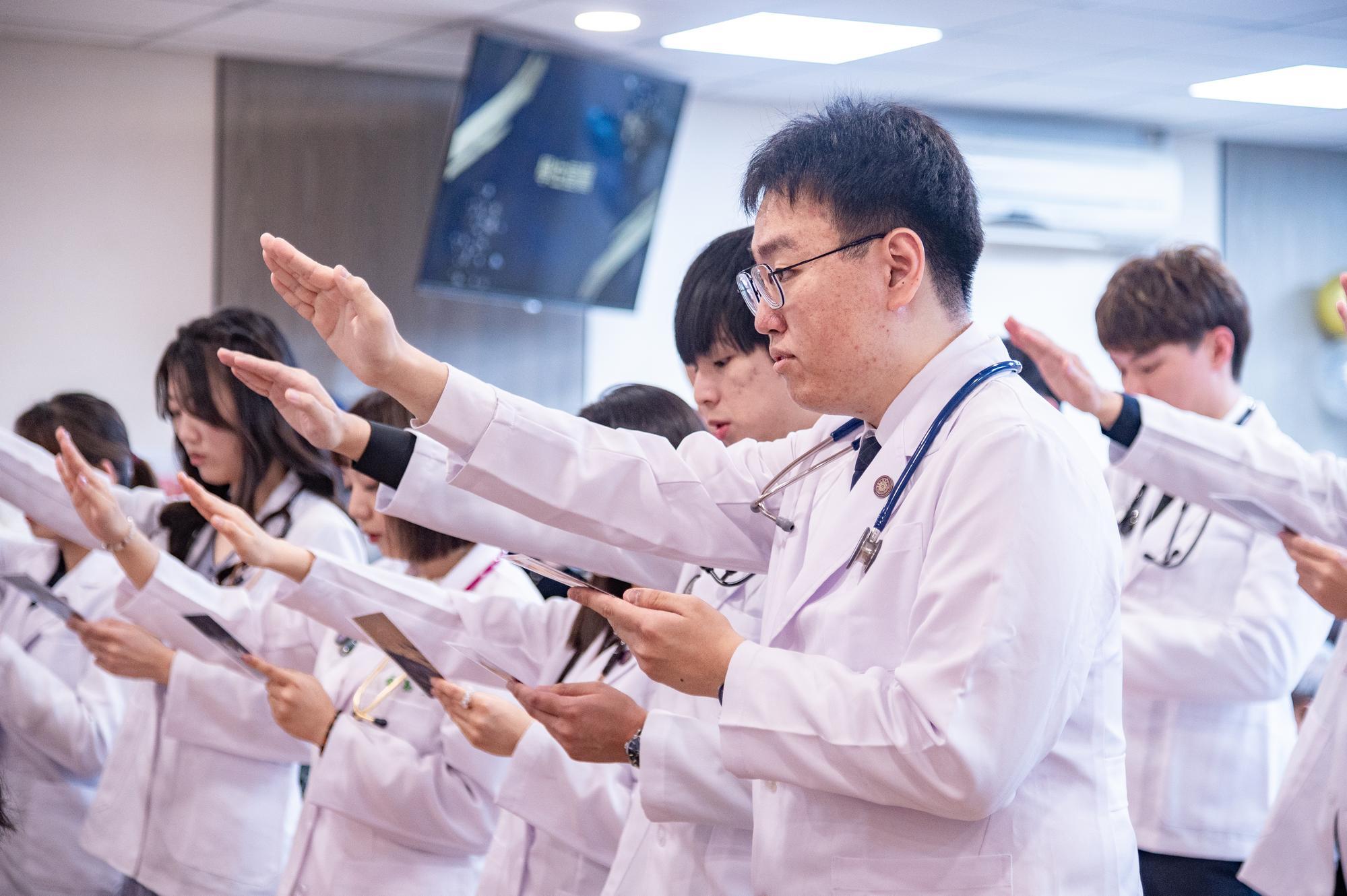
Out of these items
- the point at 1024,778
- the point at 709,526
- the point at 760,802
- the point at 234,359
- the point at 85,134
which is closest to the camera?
the point at 1024,778

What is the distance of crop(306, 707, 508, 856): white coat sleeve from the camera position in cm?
221

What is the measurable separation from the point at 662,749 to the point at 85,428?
2.25 meters

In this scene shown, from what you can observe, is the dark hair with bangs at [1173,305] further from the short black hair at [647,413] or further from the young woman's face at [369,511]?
the young woman's face at [369,511]

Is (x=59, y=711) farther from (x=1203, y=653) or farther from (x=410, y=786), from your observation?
(x=1203, y=653)

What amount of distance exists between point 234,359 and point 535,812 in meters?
0.81

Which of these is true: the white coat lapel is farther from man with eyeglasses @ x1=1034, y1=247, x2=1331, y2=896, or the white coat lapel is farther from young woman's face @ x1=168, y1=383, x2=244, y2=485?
young woman's face @ x1=168, y1=383, x2=244, y2=485

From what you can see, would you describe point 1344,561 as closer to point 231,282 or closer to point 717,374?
point 717,374

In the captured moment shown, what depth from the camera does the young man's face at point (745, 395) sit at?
198cm

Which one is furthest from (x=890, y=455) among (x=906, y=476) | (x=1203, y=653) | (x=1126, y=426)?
(x=1203, y=653)

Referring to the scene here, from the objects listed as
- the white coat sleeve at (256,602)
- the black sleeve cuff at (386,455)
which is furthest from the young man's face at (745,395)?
the white coat sleeve at (256,602)

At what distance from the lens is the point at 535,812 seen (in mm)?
2000

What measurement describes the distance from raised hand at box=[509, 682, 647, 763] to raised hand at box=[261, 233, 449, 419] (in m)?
0.42

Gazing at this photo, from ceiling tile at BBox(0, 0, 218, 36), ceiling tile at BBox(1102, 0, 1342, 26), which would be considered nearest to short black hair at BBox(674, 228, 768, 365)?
ceiling tile at BBox(1102, 0, 1342, 26)

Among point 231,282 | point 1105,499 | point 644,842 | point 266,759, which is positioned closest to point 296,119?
point 231,282
